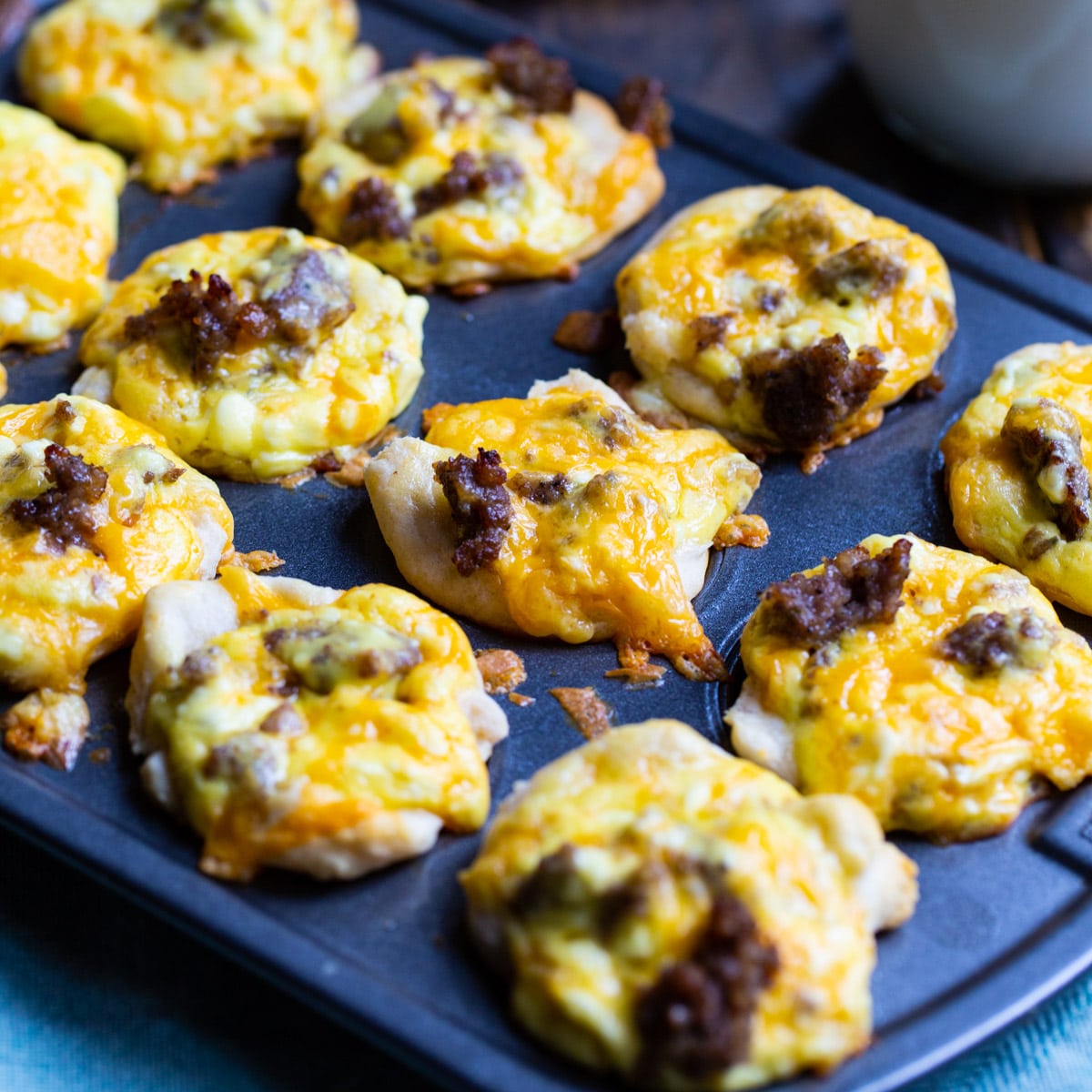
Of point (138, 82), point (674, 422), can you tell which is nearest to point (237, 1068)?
point (674, 422)

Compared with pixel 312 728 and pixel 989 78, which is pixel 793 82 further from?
pixel 312 728

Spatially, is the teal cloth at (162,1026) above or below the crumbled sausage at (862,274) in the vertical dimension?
below

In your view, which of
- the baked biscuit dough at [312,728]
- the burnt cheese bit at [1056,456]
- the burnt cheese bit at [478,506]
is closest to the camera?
the baked biscuit dough at [312,728]

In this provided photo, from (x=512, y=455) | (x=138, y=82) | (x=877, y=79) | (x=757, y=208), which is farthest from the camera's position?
(x=877, y=79)

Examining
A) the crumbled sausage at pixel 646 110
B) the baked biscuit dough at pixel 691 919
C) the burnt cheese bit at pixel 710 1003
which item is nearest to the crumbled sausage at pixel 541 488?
the baked biscuit dough at pixel 691 919

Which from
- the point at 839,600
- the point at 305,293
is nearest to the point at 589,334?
the point at 305,293

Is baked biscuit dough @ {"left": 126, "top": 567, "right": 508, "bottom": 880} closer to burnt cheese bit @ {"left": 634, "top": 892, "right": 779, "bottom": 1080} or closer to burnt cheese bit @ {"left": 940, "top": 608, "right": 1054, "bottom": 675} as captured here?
burnt cheese bit @ {"left": 634, "top": 892, "right": 779, "bottom": 1080}

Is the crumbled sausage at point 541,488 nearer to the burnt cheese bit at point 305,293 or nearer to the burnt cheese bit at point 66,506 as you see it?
the burnt cheese bit at point 305,293

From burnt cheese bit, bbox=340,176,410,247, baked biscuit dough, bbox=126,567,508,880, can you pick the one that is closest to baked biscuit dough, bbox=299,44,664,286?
burnt cheese bit, bbox=340,176,410,247

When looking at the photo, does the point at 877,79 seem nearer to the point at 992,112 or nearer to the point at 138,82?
the point at 992,112
